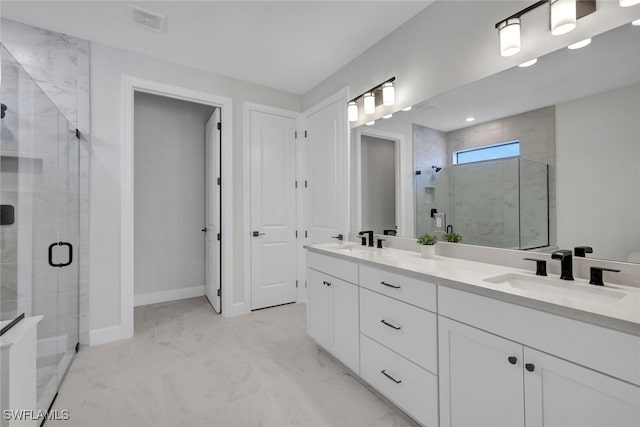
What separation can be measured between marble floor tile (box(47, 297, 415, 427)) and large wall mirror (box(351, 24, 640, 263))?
48.9 inches

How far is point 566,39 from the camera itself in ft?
4.55

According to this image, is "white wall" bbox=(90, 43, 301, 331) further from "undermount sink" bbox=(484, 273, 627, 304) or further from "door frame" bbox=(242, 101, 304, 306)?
"undermount sink" bbox=(484, 273, 627, 304)

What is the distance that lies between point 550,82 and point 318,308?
81.0 inches

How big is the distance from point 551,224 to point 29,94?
9.54ft

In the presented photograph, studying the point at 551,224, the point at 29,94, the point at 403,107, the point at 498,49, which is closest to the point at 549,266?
the point at 551,224

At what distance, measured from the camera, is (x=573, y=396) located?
92cm

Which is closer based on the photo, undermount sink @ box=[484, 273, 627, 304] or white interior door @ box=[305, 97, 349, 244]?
undermount sink @ box=[484, 273, 627, 304]

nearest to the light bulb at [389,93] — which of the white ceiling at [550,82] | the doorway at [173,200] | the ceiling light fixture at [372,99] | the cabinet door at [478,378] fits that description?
the ceiling light fixture at [372,99]

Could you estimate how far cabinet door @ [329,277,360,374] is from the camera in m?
1.89

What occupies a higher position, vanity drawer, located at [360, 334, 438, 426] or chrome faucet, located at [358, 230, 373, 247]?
chrome faucet, located at [358, 230, 373, 247]

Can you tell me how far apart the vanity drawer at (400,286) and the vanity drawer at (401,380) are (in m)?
0.33

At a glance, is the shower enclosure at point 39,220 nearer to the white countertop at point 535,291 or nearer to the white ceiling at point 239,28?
the white ceiling at point 239,28

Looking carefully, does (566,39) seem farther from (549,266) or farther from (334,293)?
(334,293)

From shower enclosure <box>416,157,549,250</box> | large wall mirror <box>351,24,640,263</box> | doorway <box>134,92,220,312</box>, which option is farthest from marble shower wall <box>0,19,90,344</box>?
shower enclosure <box>416,157,549,250</box>
